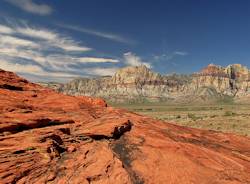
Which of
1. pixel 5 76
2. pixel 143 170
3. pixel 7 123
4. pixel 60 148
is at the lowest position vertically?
pixel 143 170

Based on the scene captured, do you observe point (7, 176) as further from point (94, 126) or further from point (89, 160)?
point (94, 126)

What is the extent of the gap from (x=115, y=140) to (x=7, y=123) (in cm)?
596

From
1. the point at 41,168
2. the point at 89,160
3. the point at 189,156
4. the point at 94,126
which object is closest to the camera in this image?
the point at 41,168

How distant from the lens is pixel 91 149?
16203 millimetres

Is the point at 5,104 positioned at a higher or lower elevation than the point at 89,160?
higher

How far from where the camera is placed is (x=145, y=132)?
19.8m

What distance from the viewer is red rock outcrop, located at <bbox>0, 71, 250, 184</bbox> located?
13828 millimetres

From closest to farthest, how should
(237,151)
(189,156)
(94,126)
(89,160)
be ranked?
1. (89,160)
2. (189,156)
3. (94,126)
4. (237,151)

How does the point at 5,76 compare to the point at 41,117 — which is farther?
the point at 5,76

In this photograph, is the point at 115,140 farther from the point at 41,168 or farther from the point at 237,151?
the point at 237,151

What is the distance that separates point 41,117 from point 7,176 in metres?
5.54

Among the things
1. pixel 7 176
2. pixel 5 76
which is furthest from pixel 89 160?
pixel 5 76

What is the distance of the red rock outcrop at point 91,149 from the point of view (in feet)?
45.4

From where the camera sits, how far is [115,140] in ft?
59.0
